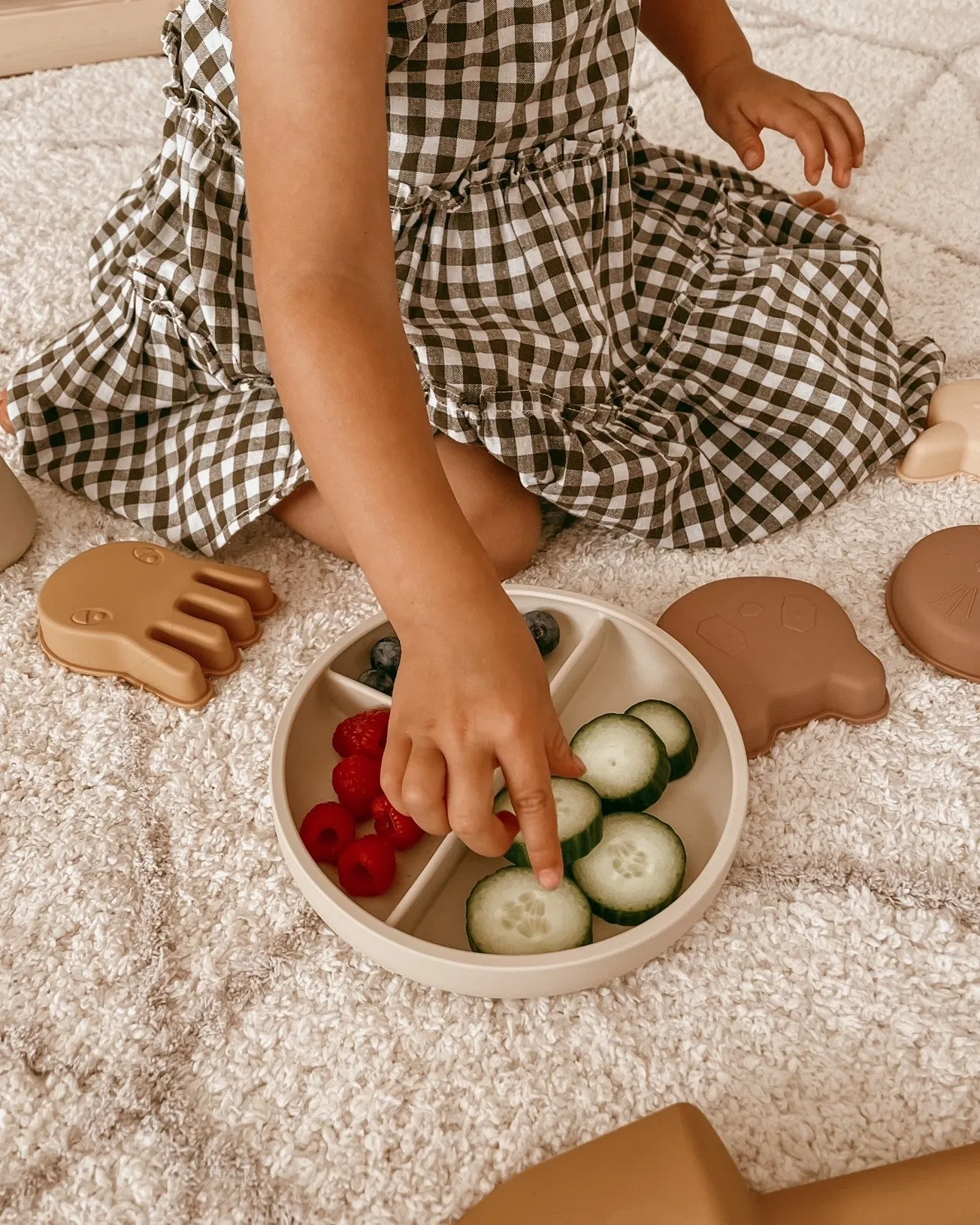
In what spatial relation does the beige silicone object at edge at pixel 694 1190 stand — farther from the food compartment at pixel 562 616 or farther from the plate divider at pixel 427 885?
the food compartment at pixel 562 616

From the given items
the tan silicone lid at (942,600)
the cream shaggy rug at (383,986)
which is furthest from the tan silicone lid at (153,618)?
the tan silicone lid at (942,600)

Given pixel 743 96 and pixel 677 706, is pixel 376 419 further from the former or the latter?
pixel 743 96

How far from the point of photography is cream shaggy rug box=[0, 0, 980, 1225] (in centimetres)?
58

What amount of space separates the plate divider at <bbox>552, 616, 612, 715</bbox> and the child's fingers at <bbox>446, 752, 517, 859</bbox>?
223 millimetres

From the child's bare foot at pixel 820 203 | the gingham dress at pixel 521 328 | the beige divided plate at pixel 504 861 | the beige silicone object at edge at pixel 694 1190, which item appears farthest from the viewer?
the child's bare foot at pixel 820 203

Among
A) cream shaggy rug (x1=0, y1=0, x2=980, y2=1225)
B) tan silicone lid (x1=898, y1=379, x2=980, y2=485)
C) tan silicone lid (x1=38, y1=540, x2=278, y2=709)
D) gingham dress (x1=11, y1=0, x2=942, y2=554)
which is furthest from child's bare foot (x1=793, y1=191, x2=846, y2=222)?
tan silicone lid (x1=38, y1=540, x2=278, y2=709)

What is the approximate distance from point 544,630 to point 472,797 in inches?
10.9

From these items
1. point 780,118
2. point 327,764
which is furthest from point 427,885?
point 780,118

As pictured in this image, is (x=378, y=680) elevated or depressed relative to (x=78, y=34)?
depressed

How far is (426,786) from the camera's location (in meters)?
0.52

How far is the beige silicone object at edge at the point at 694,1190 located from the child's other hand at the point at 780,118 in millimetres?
718

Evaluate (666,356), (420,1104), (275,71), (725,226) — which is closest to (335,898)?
(420,1104)

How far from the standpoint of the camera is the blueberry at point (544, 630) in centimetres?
77

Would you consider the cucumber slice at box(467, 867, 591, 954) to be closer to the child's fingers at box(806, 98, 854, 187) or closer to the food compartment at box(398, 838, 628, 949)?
the food compartment at box(398, 838, 628, 949)
